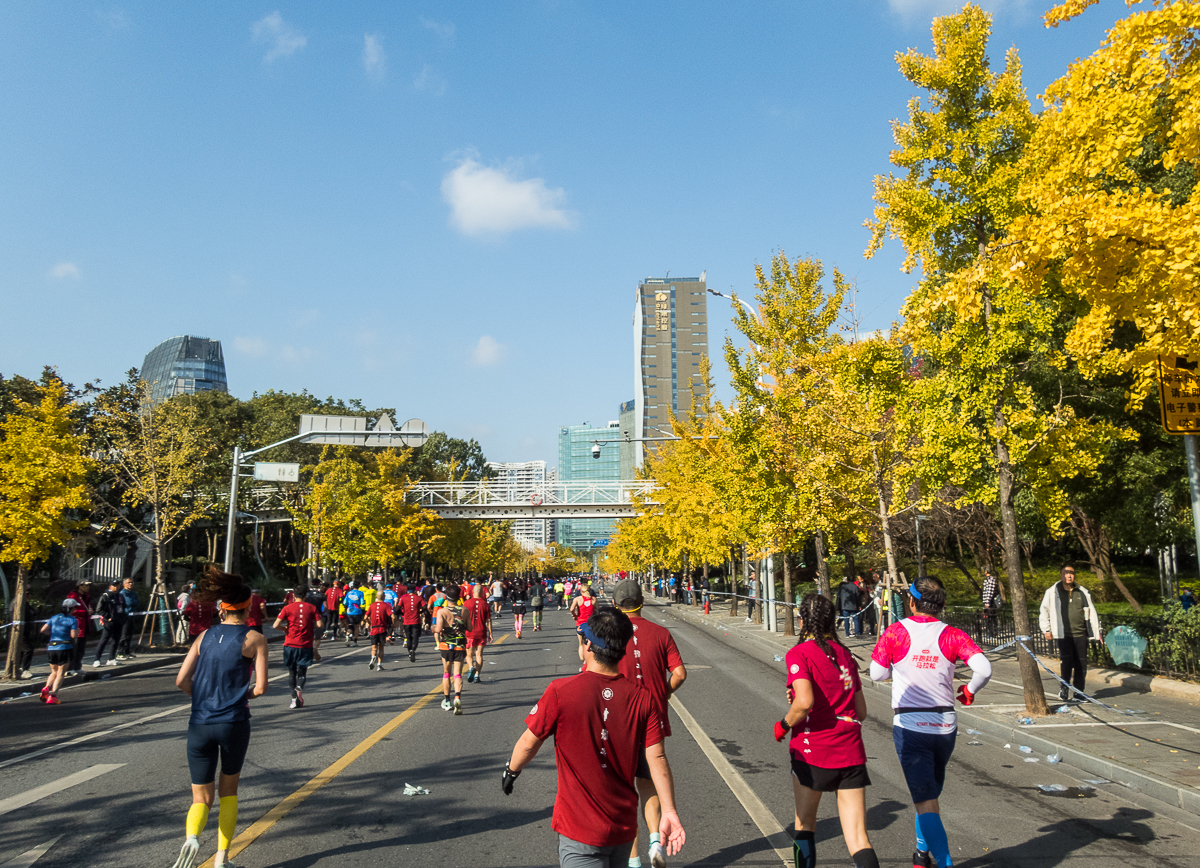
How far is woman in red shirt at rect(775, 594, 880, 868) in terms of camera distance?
468 centimetres

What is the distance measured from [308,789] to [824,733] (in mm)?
4978

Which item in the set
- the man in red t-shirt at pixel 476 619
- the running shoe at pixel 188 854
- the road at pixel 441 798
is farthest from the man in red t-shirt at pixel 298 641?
the running shoe at pixel 188 854

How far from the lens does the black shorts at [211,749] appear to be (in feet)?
17.3

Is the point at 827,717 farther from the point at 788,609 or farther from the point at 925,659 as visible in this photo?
the point at 788,609

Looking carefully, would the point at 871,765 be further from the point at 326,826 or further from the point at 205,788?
the point at 205,788

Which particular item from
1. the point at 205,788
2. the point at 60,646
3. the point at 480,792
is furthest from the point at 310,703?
the point at 205,788

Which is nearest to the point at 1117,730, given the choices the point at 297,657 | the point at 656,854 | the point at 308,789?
the point at 656,854

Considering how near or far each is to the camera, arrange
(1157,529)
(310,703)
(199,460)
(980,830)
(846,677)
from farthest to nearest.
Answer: (199,460)
(1157,529)
(310,703)
(980,830)
(846,677)

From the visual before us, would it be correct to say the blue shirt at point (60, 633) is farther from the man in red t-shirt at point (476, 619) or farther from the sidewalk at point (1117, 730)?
the sidewalk at point (1117, 730)

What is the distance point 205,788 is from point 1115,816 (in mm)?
6934

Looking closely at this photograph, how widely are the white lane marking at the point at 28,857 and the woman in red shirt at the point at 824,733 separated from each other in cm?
510

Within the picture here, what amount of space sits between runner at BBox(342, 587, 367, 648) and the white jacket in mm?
19572

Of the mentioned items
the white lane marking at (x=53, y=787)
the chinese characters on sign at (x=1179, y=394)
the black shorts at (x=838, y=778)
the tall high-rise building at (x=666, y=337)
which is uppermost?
the tall high-rise building at (x=666, y=337)

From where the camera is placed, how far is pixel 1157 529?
1803 centimetres
